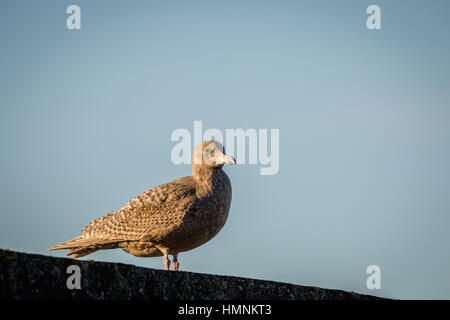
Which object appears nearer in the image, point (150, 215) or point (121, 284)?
point (121, 284)

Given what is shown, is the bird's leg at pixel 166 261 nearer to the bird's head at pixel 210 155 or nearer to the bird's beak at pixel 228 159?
the bird's head at pixel 210 155

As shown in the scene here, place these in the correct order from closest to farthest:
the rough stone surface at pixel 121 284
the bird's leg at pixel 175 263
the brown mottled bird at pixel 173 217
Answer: the rough stone surface at pixel 121 284, the brown mottled bird at pixel 173 217, the bird's leg at pixel 175 263

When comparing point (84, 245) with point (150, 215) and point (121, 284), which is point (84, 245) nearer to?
point (150, 215)

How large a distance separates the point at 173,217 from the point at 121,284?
4.46 m

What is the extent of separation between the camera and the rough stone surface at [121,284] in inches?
195

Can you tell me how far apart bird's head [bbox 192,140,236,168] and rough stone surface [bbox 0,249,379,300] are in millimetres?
3473

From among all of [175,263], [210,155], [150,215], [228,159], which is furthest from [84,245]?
[228,159]

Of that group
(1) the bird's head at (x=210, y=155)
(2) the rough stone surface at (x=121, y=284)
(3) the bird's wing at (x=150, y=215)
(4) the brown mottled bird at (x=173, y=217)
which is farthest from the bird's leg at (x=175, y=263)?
(2) the rough stone surface at (x=121, y=284)

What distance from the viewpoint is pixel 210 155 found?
10.9 metres

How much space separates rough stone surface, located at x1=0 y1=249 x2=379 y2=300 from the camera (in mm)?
4957
